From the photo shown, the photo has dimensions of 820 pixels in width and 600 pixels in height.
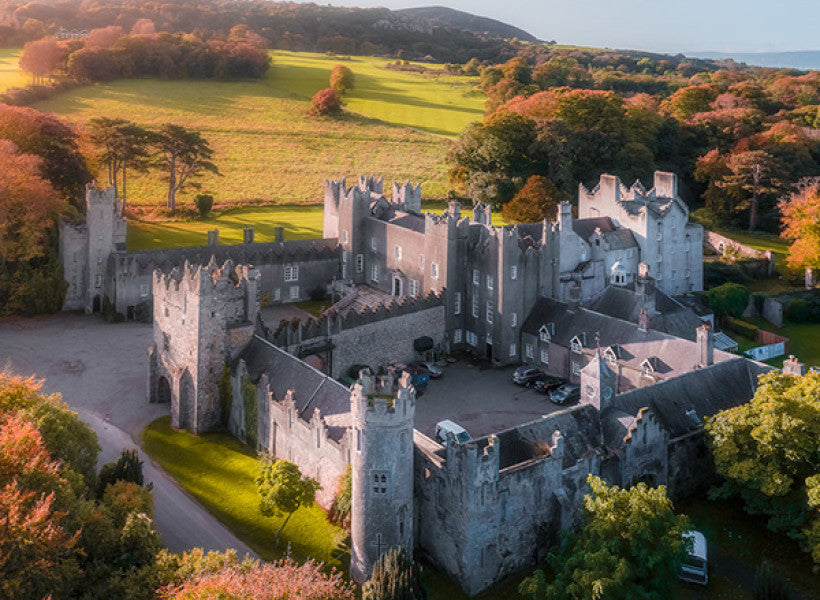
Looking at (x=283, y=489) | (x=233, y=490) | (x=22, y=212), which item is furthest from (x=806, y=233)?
(x=22, y=212)

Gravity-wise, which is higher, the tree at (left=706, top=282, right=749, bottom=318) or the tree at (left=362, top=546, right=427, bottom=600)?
the tree at (left=706, top=282, right=749, bottom=318)

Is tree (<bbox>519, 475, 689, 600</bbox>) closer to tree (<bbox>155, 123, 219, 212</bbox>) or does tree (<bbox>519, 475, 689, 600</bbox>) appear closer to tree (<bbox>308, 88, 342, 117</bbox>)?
tree (<bbox>155, 123, 219, 212</bbox>)

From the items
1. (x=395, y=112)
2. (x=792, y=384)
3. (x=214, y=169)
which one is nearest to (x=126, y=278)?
(x=214, y=169)

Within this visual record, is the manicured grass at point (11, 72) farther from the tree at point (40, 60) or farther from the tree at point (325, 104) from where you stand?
the tree at point (325, 104)

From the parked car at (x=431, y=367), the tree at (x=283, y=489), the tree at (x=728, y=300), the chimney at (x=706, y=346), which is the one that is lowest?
the parked car at (x=431, y=367)

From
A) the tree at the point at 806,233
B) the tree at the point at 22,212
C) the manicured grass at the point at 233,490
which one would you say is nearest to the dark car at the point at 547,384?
the manicured grass at the point at 233,490

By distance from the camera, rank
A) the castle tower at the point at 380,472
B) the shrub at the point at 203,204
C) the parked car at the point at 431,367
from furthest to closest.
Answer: the shrub at the point at 203,204 → the parked car at the point at 431,367 → the castle tower at the point at 380,472

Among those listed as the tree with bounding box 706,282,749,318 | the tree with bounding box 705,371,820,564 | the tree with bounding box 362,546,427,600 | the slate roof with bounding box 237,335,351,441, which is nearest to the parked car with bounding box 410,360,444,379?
the slate roof with bounding box 237,335,351,441
